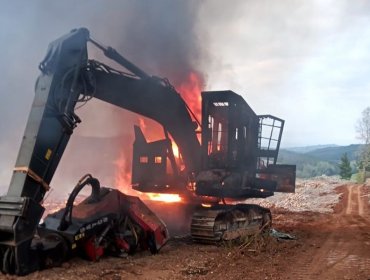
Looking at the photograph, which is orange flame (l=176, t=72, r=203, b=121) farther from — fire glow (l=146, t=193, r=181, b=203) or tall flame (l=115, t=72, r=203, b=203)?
fire glow (l=146, t=193, r=181, b=203)

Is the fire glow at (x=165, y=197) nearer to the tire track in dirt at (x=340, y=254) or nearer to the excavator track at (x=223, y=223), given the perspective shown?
the excavator track at (x=223, y=223)

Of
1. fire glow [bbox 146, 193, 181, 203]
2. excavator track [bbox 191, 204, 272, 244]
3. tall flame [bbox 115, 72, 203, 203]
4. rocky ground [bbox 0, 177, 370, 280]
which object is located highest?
tall flame [bbox 115, 72, 203, 203]

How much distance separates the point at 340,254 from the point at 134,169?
20.9 ft

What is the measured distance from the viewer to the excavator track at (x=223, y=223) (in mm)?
11219

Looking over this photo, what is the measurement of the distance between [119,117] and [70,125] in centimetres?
1086

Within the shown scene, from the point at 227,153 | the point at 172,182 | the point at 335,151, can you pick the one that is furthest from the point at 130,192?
the point at 335,151

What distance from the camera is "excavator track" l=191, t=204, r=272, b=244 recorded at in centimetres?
1122

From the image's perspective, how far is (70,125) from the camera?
8266mm

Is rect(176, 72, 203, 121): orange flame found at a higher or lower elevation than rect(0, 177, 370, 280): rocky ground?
higher

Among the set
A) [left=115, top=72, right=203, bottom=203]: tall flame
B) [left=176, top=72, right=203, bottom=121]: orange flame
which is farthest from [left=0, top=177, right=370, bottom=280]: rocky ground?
[left=176, top=72, right=203, bottom=121]: orange flame

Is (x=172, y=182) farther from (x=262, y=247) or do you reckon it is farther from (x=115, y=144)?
(x=115, y=144)

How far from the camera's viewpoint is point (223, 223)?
454 inches

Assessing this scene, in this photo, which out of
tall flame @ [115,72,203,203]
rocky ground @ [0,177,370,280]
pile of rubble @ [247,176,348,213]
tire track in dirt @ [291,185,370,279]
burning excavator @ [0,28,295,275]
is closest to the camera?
burning excavator @ [0,28,295,275]

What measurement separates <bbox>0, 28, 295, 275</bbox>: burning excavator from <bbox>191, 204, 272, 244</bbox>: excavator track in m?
0.03
